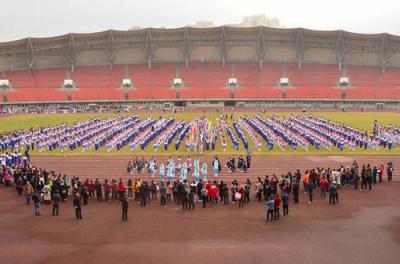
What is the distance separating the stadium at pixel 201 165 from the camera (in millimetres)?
11867

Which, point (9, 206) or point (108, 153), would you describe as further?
point (108, 153)

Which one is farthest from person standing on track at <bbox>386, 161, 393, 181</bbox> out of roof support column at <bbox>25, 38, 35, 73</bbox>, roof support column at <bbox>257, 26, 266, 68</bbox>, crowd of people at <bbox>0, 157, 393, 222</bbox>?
roof support column at <bbox>25, 38, 35, 73</bbox>

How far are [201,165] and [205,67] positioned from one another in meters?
53.9

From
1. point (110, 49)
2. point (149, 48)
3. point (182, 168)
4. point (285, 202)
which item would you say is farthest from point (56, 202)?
point (110, 49)

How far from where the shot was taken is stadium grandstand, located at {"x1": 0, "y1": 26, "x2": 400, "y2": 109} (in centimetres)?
6988

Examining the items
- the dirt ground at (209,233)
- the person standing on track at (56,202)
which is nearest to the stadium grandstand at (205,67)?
the dirt ground at (209,233)

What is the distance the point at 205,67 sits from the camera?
75000 millimetres

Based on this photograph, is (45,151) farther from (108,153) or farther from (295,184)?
(295,184)

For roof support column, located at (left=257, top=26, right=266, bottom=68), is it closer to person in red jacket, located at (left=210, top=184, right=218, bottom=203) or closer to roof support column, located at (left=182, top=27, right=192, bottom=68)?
roof support column, located at (left=182, top=27, right=192, bottom=68)

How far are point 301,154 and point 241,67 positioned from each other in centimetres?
5093

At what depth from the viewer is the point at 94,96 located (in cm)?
7056

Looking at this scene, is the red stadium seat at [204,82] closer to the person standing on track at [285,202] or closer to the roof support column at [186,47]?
the roof support column at [186,47]

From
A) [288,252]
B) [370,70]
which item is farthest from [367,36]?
[288,252]

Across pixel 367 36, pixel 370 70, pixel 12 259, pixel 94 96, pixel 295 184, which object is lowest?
pixel 12 259
